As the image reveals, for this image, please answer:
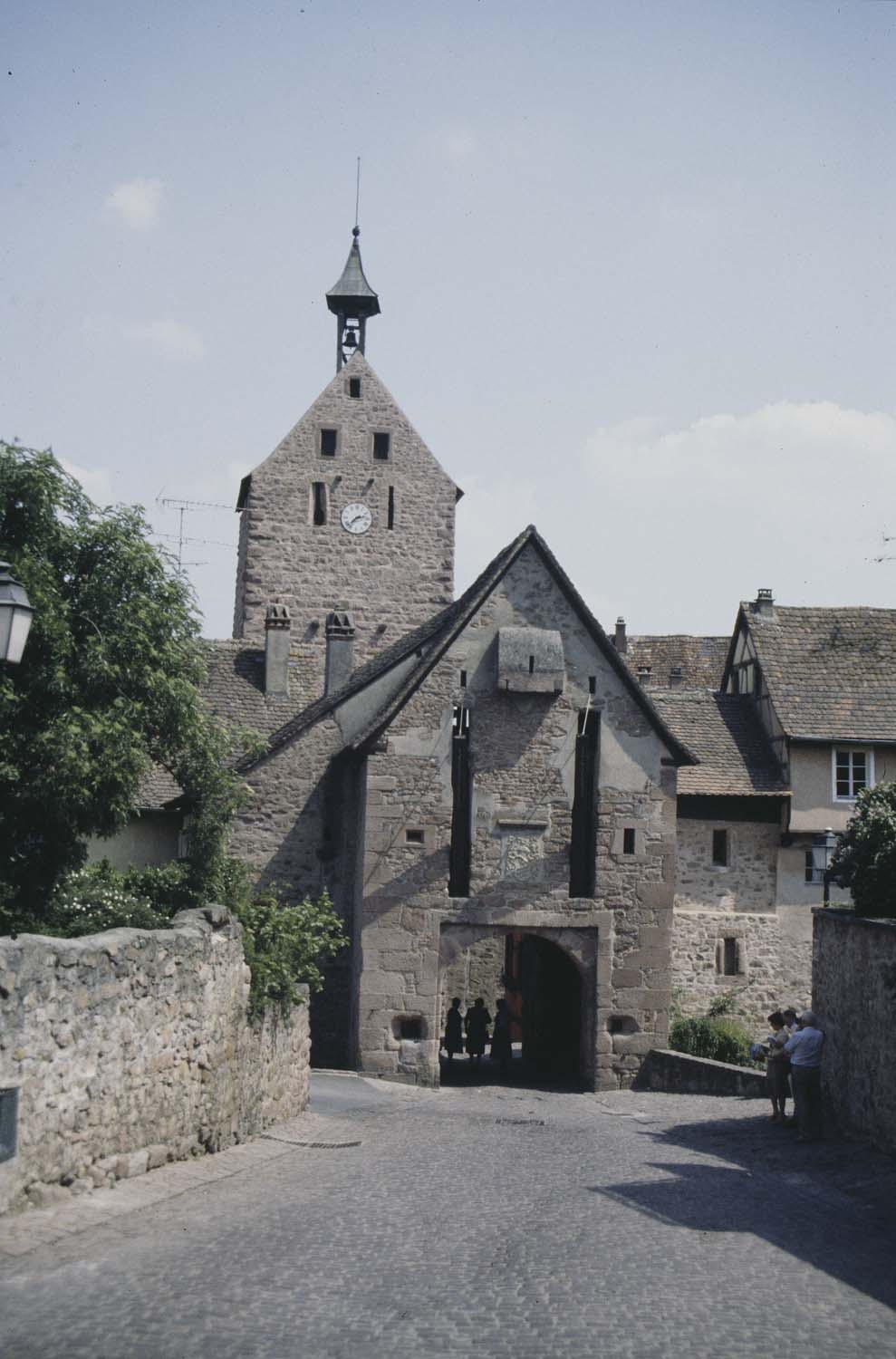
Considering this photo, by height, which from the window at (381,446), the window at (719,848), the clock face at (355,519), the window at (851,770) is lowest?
the window at (719,848)

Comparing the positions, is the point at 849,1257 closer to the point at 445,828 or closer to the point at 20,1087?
the point at 20,1087

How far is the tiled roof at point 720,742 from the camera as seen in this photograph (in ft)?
108

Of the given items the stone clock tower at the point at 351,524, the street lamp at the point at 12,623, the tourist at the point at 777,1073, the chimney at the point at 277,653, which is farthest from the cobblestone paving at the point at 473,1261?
the stone clock tower at the point at 351,524

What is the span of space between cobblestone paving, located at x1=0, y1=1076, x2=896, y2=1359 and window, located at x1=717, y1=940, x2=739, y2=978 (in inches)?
642

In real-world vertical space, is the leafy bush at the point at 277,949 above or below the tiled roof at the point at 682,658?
below

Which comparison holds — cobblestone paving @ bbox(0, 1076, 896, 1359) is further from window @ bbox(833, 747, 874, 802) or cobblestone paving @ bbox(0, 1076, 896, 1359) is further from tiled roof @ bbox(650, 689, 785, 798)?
window @ bbox(833, 747, 874, 802)

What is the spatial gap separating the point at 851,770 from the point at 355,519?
14.4 m

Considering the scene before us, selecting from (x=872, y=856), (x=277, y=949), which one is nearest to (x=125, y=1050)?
(x=277, y=949)

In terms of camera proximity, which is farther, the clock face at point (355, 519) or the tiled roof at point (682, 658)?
the tiled roof at point (682, 658)

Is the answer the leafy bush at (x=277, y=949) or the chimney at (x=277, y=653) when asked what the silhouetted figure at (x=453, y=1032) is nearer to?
the chimney at (x=277, y=653)

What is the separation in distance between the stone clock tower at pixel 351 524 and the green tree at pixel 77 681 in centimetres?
2027

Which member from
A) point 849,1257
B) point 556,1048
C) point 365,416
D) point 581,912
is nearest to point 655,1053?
point 581,912

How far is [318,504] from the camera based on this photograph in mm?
40469

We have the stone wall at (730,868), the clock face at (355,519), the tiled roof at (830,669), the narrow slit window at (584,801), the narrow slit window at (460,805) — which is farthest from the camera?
the clock face at (355,519)
